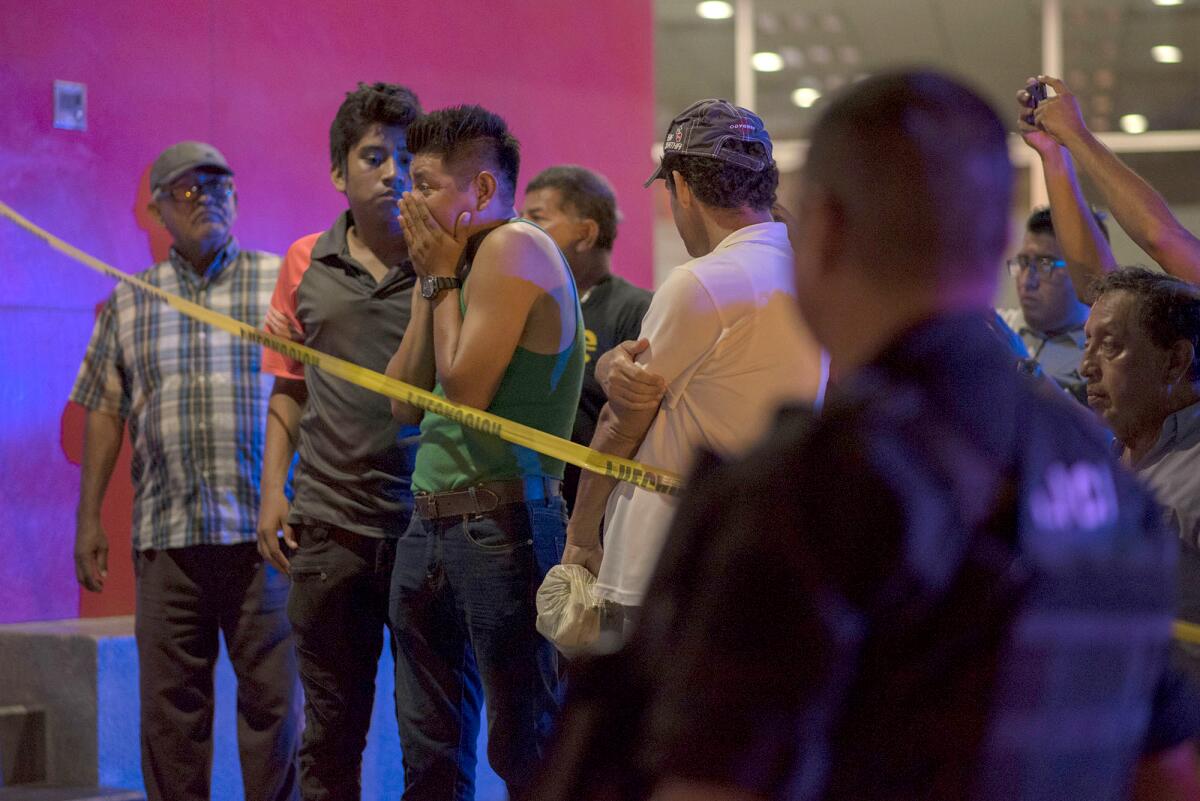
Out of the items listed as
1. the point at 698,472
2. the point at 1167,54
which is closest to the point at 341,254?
the point at 698,472

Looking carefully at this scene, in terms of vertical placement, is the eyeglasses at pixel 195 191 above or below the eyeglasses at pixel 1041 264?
above

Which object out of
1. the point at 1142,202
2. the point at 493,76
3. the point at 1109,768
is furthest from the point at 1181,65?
the point at 1109,768

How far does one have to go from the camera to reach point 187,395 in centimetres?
424

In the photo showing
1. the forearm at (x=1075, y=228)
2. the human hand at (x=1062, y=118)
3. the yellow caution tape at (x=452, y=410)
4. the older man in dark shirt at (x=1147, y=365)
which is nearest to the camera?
the older man in dark shirt at (x=1147, y=365)

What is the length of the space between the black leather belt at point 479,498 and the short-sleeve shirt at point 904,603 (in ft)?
6.74

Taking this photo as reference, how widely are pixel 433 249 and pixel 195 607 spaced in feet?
4.88

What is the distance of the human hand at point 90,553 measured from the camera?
437 cm

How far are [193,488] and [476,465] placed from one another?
1326 mm

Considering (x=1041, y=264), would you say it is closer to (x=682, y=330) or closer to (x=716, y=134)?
(x=716, y=134)

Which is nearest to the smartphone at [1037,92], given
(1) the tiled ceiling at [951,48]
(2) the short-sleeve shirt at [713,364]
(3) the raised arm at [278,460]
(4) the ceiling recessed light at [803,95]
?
(2) the short-sleeve shirt at [713,364]

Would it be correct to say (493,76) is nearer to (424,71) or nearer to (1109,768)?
(424,71)

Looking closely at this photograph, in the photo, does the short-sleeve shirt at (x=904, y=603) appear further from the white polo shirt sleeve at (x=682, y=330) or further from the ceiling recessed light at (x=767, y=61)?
the ceiling recessed light at (x=767, y=61)

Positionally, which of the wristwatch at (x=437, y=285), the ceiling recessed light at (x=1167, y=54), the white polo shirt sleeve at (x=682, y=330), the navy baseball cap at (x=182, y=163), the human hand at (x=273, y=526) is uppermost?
the ceiling recessed light at (x=1167, y=54)

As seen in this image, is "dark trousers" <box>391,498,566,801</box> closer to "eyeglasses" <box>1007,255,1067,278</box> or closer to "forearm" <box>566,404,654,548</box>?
"forearm" <box>566,404,654,548</box>
